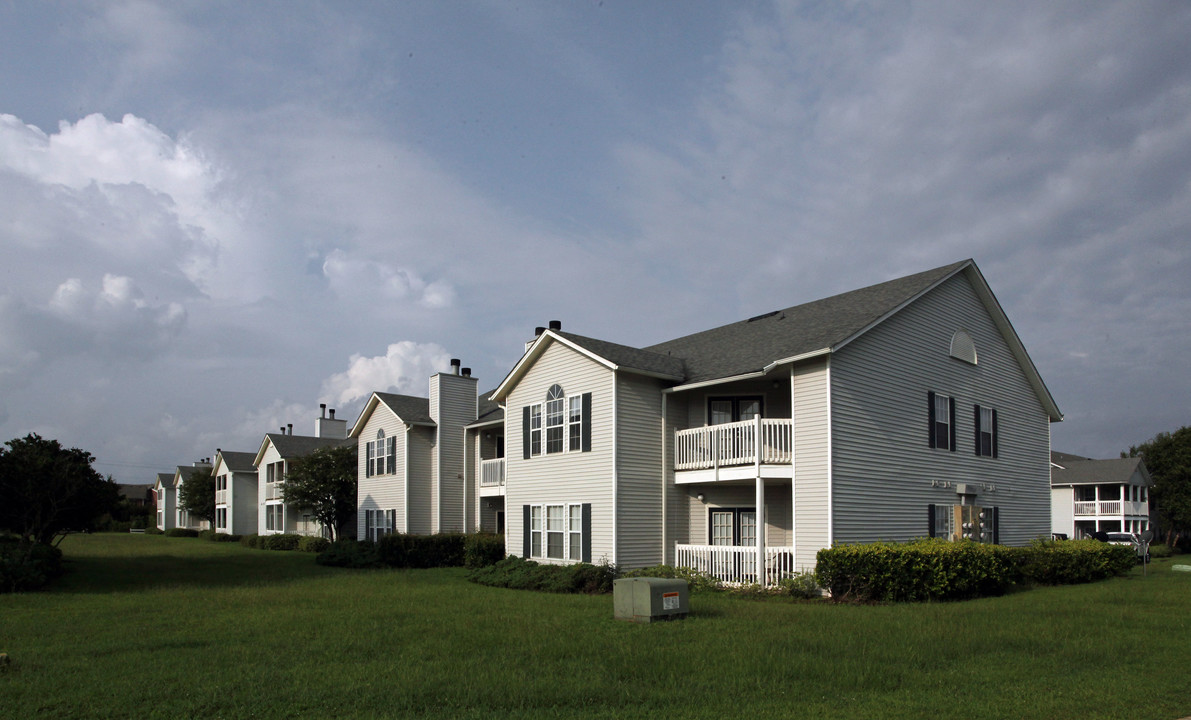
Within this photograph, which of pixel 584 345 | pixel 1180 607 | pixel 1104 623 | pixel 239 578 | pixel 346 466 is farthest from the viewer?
pixel 346 466

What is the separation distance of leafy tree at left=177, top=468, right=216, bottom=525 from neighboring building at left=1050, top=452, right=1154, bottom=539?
59.1 meters

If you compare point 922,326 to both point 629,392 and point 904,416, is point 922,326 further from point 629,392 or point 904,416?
point 629,392

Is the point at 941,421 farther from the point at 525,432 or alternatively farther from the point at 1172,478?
the point at 1172,478

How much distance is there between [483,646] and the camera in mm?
11969

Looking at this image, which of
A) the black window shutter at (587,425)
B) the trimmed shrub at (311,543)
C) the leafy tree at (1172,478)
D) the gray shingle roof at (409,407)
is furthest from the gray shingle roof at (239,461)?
the leafy tree at (1172,478)

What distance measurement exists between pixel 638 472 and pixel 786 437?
4.14m

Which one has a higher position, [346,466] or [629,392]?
[629,392]

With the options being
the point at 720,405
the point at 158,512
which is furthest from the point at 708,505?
the point at 158,512

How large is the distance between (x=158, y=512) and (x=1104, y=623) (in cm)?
8803

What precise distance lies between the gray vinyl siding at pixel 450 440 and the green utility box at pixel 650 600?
1972 centimetres

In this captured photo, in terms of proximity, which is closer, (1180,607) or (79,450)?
(1180,607)

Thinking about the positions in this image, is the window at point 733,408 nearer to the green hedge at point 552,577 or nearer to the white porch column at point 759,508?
the white porch column at point 759,508

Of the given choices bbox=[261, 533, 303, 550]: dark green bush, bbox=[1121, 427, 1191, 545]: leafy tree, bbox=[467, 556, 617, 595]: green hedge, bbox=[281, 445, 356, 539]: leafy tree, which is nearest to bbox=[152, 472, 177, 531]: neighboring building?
bbox=[261, 533, 303, 550]: dark green bush

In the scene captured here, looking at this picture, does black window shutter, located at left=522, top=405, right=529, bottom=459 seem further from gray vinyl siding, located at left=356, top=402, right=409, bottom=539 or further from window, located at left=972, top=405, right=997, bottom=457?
window, located at left=972, top=405, right=997, bottom=457
